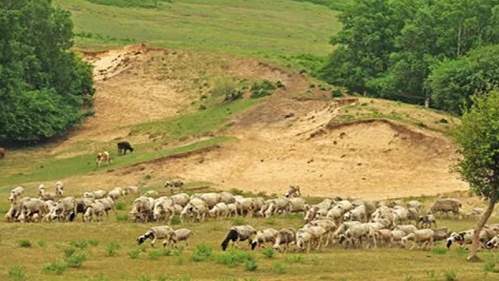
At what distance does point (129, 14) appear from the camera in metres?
117

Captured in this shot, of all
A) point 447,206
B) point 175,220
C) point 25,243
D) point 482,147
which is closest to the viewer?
point 482,147

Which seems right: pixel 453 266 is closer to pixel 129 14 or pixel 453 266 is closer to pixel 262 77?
pixel 262 77

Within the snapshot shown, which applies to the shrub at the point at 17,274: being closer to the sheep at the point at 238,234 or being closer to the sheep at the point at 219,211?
the sheep at the point at 238,234

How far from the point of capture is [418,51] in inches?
2879

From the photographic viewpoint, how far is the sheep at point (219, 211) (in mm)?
43250

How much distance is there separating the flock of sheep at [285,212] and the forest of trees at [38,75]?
63.6 ft

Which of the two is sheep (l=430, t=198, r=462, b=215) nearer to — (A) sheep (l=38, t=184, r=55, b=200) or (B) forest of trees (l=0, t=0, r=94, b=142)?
(A) sheep (l=38, t=184, r=55, b=200)

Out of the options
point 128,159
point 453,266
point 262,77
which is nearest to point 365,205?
point 453,266

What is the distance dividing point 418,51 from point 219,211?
111 feet

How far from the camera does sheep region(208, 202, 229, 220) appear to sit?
43.2m

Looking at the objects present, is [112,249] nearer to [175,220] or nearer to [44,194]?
[175,220]

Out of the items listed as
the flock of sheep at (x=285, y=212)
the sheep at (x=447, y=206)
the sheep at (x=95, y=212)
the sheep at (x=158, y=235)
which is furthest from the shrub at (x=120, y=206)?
the sheep at (x=447, y=206)

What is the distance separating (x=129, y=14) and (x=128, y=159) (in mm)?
56784

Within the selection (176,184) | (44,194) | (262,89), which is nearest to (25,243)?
(44,194)
